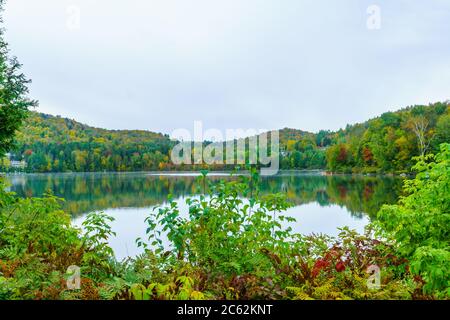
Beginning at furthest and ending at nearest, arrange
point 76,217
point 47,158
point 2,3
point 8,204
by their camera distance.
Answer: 1. point 47,158
2. point 76,217
3. point 2,3
4. point 8,204

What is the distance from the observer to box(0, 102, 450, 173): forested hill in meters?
32.9

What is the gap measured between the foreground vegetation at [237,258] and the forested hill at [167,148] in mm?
18691

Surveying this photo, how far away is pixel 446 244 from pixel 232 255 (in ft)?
6.98

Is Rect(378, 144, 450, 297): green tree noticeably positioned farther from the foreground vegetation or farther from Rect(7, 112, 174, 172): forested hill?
Rect(7, 112, 174, 172): forested hill

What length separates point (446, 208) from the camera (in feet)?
13.1

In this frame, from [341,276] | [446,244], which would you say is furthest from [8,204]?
[446,244]

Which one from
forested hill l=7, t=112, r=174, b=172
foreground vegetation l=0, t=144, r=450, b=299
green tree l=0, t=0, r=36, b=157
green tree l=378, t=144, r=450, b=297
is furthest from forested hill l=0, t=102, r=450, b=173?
green tree l=378, t=144, r=450, b=297

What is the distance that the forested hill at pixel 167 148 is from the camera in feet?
108

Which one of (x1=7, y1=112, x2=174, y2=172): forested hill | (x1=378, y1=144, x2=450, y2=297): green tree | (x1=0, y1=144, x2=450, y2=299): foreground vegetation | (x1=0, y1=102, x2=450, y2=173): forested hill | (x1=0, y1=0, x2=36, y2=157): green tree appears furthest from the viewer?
(x1=7, y1=112, x2=174, y2=172): forested hill

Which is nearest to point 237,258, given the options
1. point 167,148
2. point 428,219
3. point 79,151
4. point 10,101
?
point 428,219

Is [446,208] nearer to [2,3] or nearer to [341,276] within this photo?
[341,276]

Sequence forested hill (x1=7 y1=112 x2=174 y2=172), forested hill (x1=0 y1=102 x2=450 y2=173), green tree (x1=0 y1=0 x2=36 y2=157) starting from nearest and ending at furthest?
1. green tree (x1=0 y1=0 x2=36 y2=157)
2. forested hill (x1=0 y1=102 x2=450 y2=173)
3. forested hill (x1=7 y1=112 x2=174 y2=172)

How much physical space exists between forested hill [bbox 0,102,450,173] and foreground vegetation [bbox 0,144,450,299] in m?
18.7

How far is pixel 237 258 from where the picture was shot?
3830mm
